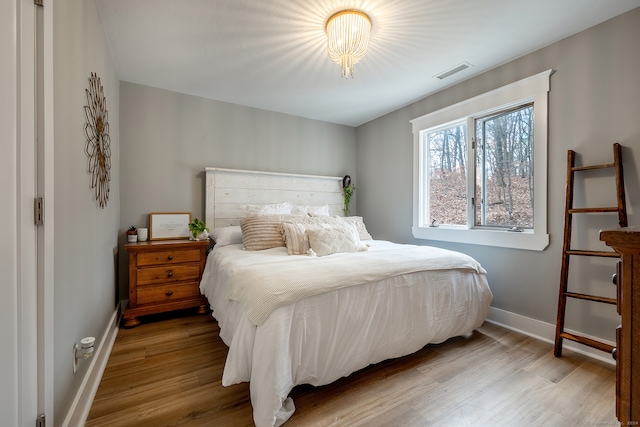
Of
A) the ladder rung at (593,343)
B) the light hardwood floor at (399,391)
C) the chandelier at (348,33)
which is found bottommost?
the light hardwood floor at (399,391)

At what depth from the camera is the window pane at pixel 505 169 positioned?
2.47 metres

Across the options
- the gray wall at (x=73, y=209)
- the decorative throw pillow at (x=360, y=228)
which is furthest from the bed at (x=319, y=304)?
the gray wall at (x=73, y=209)

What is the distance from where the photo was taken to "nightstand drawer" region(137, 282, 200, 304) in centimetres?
254

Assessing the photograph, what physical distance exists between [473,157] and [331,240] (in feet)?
5.88

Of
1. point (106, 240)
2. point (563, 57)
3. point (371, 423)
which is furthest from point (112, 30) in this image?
point (563, 57)

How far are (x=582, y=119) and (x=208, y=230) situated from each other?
11.7 ft

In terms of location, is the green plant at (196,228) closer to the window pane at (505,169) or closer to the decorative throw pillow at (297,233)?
the decorative throw pillow at (297,233)

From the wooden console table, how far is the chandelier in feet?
5.96

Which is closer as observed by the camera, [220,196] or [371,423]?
[371,423]

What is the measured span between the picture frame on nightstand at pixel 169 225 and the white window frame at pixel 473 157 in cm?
274

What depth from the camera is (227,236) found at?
114 inches

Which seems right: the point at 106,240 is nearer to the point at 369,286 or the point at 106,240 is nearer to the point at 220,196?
the point at 220,196

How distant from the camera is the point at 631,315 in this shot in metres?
0.60

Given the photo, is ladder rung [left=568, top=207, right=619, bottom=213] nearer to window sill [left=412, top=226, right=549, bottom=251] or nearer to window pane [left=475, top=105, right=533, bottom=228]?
window sill [left=412, top=226, right=549, bottom=251]
